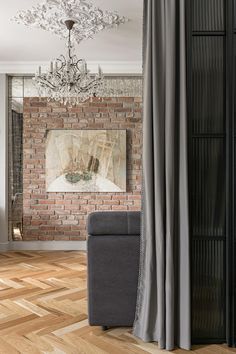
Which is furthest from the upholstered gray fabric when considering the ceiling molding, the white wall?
the ceiling molding

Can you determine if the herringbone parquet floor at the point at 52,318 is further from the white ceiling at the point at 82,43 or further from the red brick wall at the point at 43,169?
the white ceiling at the point at 82,43

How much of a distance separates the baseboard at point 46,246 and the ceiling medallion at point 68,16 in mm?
3152

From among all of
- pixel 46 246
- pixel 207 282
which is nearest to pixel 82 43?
pixel 46 246

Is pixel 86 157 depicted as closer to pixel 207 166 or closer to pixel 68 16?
pixel 68 16

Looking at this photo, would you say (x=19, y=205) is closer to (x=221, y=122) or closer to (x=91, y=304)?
(x=91, y=304)

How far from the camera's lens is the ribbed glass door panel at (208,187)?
2.39 metres

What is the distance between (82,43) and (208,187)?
10.7 ft

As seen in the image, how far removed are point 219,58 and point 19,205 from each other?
4.25 m

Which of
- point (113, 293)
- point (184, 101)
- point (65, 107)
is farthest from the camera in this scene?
point (65, 107)

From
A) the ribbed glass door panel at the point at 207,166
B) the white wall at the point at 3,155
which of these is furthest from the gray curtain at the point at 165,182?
the white wall at the point at 3,155

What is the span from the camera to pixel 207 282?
2.39m

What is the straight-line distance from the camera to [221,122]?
2.40 meters

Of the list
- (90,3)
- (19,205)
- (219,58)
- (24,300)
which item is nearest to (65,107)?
(19,205)

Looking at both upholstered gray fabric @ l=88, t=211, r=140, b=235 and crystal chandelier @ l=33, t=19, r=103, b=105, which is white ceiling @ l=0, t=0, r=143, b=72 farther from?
upholstered gray fabric @ l=88, t=211, r=140, b=235
